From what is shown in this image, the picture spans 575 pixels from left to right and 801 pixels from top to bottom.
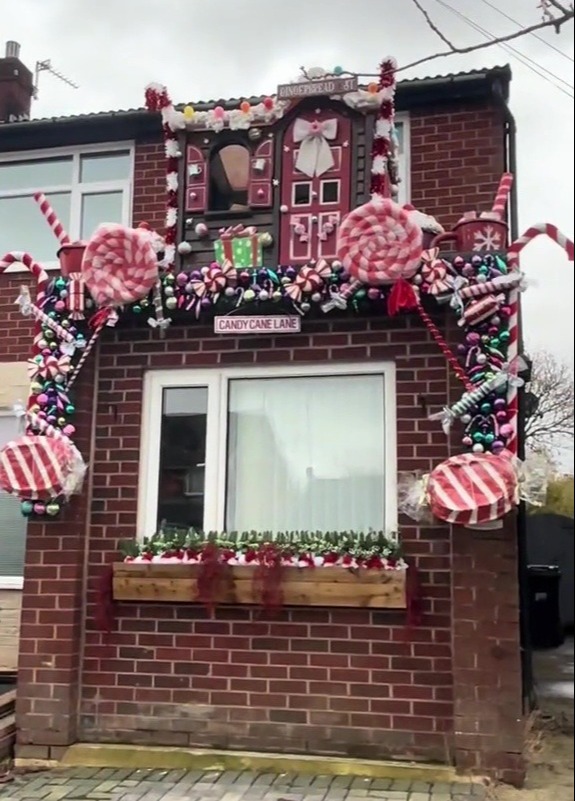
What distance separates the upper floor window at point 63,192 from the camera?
9164 millimetres

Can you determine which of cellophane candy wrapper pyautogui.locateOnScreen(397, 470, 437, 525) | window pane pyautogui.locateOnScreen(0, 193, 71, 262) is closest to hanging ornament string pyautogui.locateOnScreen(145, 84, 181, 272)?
cellophane candy wrapper pyautogui.locateOnScreen(397, 470, 437, 525)

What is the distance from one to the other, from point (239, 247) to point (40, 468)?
2.05m

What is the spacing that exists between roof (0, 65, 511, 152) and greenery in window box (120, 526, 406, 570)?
3589mm

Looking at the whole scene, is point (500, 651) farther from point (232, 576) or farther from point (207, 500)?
point (207, 500)

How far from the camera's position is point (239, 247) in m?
6.10

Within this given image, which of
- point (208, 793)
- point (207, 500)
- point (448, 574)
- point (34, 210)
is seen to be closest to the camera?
point (208, 793)

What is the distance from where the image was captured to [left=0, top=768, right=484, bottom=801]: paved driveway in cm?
496

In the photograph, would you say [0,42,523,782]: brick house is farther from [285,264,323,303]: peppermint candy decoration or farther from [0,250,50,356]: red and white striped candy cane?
[0,250,50,356]: red and white striped candy cane

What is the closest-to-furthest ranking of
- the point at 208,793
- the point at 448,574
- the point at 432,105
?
the point at 208,793, the point at 448,574, the point at 432,105

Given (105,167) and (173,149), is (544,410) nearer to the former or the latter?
(173,149)

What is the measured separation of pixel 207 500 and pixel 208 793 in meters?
1.86

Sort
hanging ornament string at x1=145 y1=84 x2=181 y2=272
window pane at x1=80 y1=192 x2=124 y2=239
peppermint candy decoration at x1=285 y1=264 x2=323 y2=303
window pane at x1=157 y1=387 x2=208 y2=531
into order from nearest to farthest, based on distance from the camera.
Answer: peppermint candy decoration at x1=285 y1=264 x2=323 y2=303 < window pane at x1=157 y1=387 x2=208 y2=531 < hanging ornament string at x1=145 y1=84 x2=181 y2=272 < window pane at x1=80 y1=192 x2=124 y2=239

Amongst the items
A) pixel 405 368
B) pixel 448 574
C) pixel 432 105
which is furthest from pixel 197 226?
pixel 432 105

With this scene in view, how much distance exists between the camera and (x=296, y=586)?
560cm
